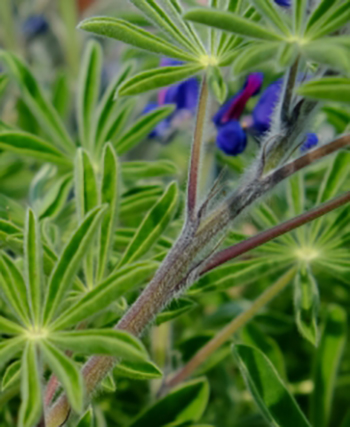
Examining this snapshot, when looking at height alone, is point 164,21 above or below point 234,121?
below

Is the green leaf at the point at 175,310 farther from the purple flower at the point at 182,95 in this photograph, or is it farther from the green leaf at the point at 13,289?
the purple flower at the point at 182,95

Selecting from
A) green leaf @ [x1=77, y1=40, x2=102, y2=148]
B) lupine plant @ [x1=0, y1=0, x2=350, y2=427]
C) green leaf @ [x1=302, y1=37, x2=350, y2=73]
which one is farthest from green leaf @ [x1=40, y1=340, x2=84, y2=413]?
green leaf @ [x1=77, y1=40, x2=102, y2=148]

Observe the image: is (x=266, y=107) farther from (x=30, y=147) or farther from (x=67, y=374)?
(x=67, y=374)

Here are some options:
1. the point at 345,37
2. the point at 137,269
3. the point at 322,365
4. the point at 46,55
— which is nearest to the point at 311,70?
the point at 345,37

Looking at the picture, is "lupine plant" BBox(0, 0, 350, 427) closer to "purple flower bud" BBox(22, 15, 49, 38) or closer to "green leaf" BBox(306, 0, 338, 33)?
"green leaf" BBox(306, 0, 338, 33)

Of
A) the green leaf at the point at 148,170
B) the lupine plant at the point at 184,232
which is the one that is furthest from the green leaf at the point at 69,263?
the green leaf at the point at 148,170

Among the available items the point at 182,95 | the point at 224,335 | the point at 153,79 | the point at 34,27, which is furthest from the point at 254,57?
the point at 34,27
